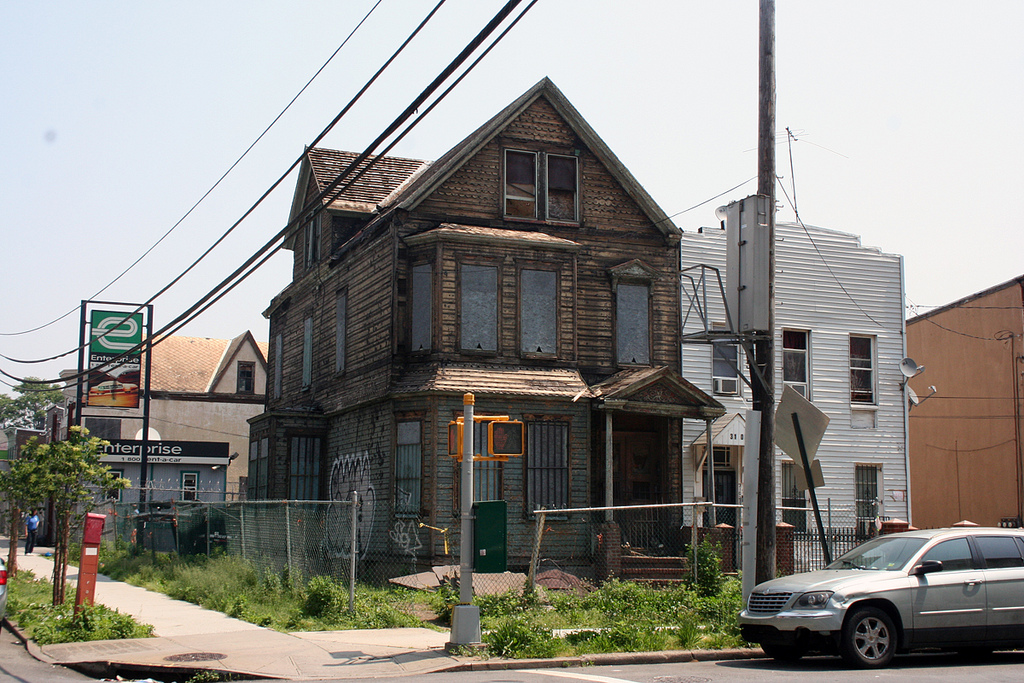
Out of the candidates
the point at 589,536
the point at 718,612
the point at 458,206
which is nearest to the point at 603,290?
the point at 458,206

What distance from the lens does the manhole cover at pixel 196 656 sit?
429 inches

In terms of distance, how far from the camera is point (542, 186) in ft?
74.3

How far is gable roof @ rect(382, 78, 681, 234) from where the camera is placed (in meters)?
21.7

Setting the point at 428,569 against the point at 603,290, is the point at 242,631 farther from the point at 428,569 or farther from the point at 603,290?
the point at 603,290

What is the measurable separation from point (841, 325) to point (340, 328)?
40.9ft

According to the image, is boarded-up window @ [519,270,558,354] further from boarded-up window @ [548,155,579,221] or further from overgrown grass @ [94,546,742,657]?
overgrown grass @ [94,546,742,657]

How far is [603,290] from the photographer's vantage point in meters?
22.7

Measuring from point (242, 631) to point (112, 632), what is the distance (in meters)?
1.64

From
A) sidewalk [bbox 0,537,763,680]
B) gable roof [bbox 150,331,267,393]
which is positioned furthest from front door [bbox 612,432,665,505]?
gable roof [bbox 150,331,267,393]

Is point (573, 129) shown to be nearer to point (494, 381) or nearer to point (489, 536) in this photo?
point (494, 381)

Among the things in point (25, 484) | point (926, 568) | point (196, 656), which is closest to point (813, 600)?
point (926, 568)

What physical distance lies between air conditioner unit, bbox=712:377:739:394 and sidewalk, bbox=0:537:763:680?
12295 mm

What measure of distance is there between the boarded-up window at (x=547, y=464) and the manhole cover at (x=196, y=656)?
10041 mm

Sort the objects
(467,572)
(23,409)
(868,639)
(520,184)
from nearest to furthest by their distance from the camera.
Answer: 1. (868,639)
2. (467,572)
3. (520,184)
4. (23,409)
